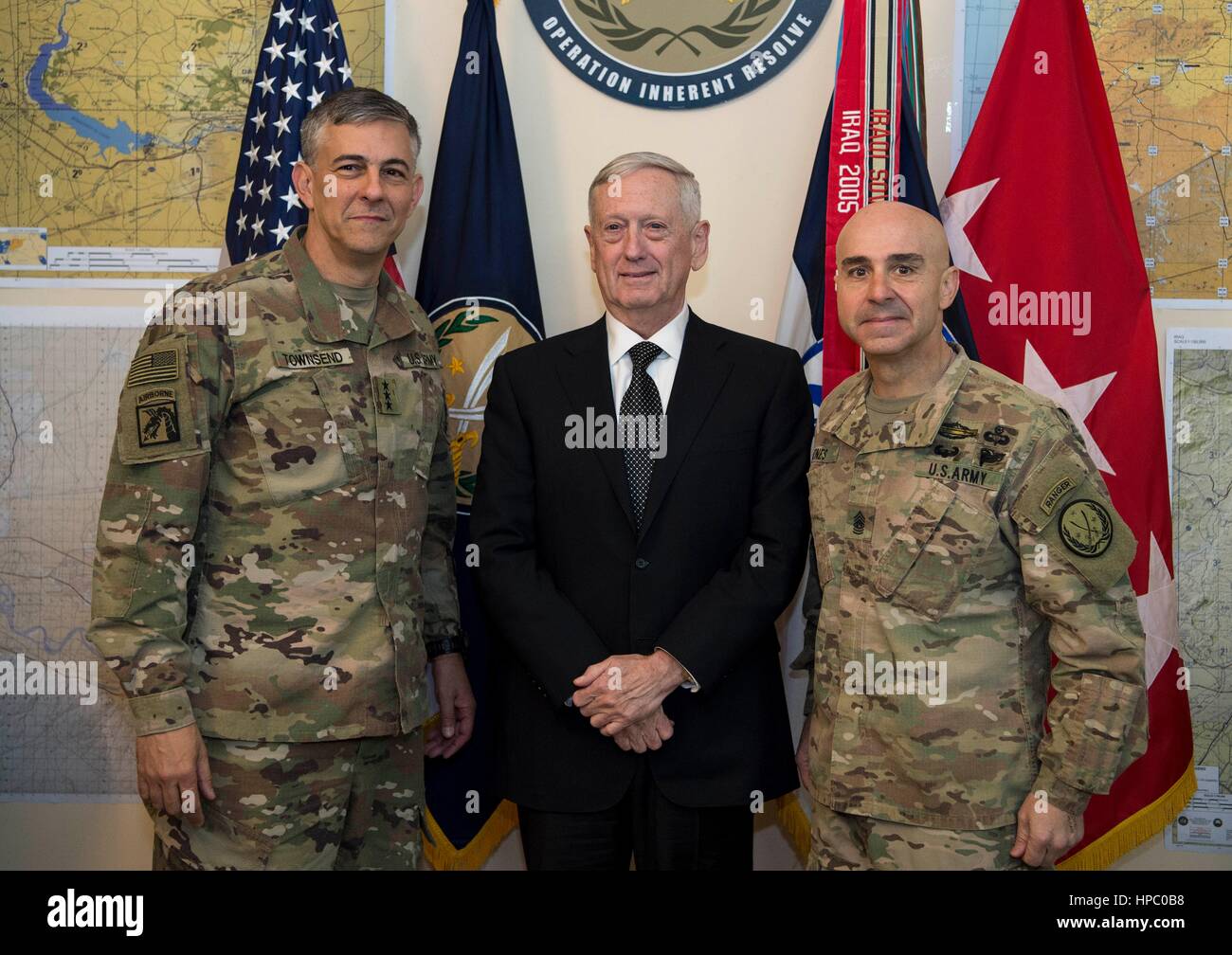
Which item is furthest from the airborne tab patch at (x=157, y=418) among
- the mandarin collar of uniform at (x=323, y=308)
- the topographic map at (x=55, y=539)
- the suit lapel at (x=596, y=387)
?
the topographic map at (x=55, y=539)

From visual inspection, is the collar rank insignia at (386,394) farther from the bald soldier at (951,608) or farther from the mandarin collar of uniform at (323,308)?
the bald soldier at (951,608)

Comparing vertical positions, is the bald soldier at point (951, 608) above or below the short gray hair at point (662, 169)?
below

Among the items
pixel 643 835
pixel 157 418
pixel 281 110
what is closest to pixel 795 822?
pixel 643 835

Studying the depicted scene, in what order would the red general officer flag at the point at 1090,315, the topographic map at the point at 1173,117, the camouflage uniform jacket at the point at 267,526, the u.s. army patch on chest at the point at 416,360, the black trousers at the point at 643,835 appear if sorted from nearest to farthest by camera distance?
the camouflage uniform jacket at the point at 267,526
the black trousers at the point at 643,835
the u.s. army patch on chest at the point at 416,360
the red general officer flag at the point at 1090,315
the topographic map at the point at 1173,117

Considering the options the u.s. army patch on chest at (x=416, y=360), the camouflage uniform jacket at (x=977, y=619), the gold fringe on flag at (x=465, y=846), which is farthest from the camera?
the gold fringe on flag at (x=465, y=846)

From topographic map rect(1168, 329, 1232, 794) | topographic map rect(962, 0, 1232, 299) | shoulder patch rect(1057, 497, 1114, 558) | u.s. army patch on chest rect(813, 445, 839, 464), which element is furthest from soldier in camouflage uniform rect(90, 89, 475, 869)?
topographic map rect(1168, 329, 1232, 794)

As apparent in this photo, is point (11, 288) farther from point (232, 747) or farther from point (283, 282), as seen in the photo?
point (232, 747)

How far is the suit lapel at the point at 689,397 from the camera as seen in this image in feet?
7.05

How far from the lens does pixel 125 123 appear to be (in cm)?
315

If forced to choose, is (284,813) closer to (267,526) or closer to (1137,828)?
(267,526)
